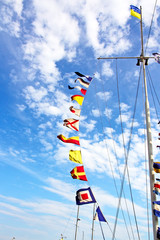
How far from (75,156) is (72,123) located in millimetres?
2400

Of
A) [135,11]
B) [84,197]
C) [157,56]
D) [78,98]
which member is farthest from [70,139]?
[135,11]

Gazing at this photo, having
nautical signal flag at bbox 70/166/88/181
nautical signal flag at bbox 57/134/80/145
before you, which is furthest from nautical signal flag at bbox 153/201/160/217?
nautical signal flag at bbox 57/134/80/145

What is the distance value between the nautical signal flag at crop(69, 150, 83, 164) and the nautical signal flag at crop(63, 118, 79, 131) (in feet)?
5.64

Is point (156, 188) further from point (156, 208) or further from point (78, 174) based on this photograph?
point (78, 174)

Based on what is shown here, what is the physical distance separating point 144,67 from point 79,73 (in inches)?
202

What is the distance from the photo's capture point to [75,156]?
38.3 ft

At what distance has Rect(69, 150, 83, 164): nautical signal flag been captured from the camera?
455 inches

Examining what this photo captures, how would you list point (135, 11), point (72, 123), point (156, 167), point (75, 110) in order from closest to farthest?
point (156, 167) → point (72, 123) → point (75, 110) → point (135, 11)

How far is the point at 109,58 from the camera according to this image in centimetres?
1552

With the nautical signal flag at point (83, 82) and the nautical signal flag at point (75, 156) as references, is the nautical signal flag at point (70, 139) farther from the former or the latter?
the nautical signal flag at point (83, 82)

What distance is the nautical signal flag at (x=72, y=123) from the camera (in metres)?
12.8

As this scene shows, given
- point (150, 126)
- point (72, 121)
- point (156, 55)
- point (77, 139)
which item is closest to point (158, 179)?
point (150, 126)

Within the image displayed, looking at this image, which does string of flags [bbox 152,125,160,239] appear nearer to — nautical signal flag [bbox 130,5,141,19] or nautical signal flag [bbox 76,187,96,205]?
nautical signal flag [bbox 76,187,96,205]

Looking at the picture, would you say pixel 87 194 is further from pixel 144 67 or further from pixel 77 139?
pixel 144 67
